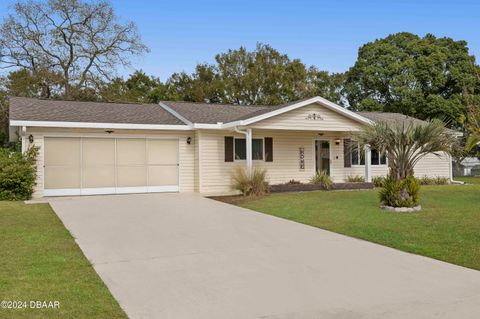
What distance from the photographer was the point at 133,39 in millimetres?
33562

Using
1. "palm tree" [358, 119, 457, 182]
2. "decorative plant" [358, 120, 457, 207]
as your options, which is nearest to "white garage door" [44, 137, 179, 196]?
"decorative plant" [358, 120, 457, 207]

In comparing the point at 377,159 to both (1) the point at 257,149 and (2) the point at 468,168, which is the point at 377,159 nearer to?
(1) the point at 257,149

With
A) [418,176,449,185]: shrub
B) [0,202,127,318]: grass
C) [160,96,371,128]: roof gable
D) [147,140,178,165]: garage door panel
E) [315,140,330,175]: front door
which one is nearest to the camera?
[0,202,127,318]: grass

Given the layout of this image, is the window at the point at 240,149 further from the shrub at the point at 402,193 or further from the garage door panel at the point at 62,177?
the shrub at the point at 402,193

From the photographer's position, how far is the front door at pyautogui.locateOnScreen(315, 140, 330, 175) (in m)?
19.5

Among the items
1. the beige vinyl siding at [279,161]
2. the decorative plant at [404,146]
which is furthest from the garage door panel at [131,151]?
the decorative plant at [404,146]

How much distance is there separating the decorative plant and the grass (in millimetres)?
7684

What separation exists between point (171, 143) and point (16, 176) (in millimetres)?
5630

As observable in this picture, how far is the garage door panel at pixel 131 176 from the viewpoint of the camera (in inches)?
640

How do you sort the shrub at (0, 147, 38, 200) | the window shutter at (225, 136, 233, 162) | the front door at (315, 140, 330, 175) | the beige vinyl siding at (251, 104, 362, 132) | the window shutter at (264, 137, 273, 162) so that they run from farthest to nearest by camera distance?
1. the front door at (315, 140, 330, 175)
2. the window shutter at (264, 137, 273, 162)
3. the window shutter at (225, 136, 233, 162)
4. the beige vinyl siding at (251, 104, 362, 132)
5. the shrub at (0, 147, 38, 200)

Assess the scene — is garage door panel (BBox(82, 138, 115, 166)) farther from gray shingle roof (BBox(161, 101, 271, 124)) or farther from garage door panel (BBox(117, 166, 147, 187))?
gray shingle roof (BBox(161, 101, 271, 124))

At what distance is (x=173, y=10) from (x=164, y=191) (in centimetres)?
867

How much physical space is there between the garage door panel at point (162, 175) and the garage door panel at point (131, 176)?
229 mm

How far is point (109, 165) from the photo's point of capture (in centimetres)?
1605
